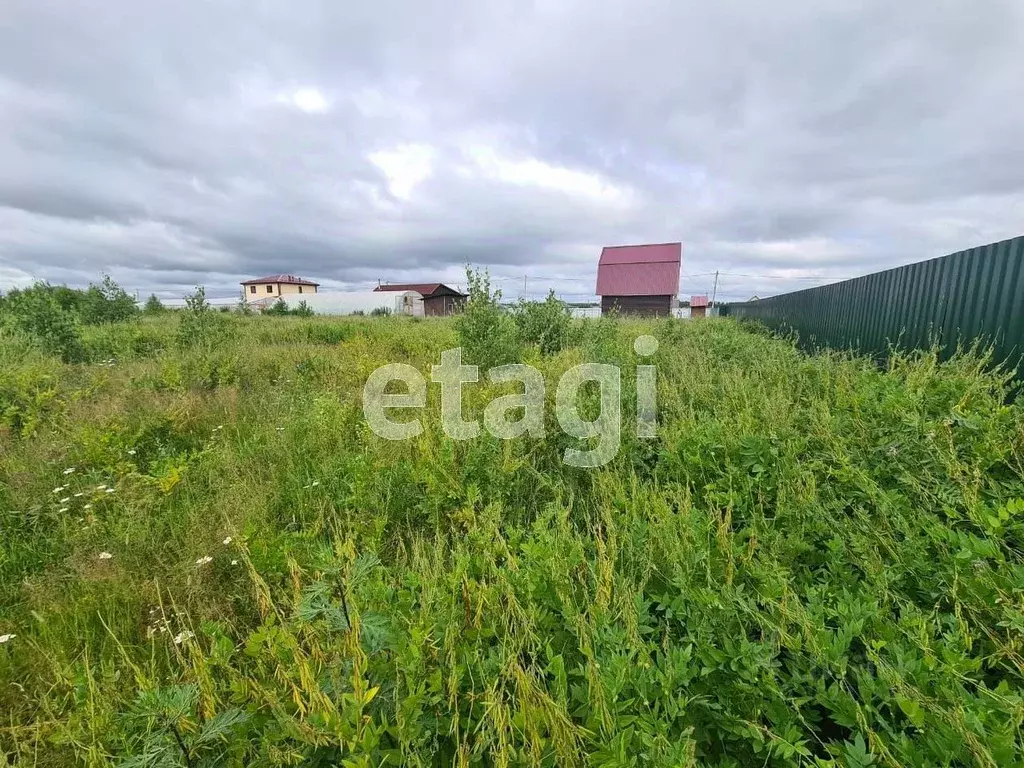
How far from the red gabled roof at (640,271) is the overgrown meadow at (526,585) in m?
22.6

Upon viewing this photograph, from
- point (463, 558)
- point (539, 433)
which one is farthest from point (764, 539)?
point (539, 433)

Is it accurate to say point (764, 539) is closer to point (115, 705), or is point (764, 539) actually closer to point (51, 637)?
point (115, 705)

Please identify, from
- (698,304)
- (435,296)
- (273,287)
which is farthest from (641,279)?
(273,287)

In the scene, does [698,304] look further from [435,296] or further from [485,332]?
[485,332]

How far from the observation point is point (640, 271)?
2686cm

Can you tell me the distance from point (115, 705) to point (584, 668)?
171cm

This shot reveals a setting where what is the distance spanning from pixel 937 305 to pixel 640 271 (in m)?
23.3

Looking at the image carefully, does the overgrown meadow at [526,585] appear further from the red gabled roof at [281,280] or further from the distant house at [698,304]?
the red gabled roof at [281,280]

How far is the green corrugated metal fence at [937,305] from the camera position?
3609mm

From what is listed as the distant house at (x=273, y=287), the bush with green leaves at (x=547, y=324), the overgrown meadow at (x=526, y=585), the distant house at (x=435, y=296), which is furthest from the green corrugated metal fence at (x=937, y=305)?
the distant house at (x=273, y=287)

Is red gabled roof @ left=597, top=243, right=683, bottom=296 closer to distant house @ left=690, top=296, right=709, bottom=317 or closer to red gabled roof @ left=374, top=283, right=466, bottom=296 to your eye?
distant house @ left=690, top=296, right=709, bottom=317

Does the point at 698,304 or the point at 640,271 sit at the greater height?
the point at 640,271

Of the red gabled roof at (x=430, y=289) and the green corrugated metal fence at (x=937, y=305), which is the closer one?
the green corrugated metal fence at (x=937, y=305)

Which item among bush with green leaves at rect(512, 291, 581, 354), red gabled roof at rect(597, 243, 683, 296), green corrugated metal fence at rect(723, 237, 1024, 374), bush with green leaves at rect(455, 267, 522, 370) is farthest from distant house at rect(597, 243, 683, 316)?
bush with green leaves at rect(455, 267, 522, 370)
